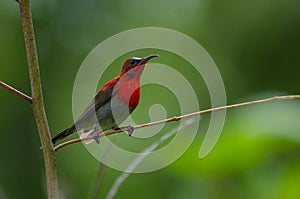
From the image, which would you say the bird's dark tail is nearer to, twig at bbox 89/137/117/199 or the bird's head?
the bird's head

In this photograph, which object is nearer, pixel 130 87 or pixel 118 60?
pixel 130 87

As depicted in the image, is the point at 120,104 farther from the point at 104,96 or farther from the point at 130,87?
the point at 104,96

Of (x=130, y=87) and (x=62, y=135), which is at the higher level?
(x=130, y=87)

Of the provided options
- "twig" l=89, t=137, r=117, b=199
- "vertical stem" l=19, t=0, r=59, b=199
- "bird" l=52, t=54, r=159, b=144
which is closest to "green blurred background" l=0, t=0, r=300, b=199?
"bird" l=52, t=54, r=159, b=144

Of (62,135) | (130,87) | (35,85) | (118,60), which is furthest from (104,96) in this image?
(118,60)

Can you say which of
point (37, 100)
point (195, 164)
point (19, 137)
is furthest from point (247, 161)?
point (19, 137)

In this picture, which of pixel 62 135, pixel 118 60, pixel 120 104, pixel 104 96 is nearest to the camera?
pixel 62 135

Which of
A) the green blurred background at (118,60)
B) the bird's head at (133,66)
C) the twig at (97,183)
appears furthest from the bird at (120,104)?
the green blurred background at (118,60)

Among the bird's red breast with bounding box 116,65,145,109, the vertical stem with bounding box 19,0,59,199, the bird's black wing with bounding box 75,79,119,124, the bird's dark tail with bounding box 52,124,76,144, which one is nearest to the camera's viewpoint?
the vertical stem with bounding box 19,0,59,199

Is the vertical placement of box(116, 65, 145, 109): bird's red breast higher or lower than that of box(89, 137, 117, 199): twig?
higher

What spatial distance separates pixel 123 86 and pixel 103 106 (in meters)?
0.36

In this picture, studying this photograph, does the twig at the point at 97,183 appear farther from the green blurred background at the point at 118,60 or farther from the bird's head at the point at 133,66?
the green blurred background at the point at 118,60

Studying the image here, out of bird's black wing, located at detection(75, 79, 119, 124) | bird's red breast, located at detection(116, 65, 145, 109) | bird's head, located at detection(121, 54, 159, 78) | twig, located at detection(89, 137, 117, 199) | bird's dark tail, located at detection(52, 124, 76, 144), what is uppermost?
bird's head, located at detection(121, 54, 159, 78)

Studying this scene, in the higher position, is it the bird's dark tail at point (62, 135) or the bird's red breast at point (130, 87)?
the bird's red breast at point (130, 87)
